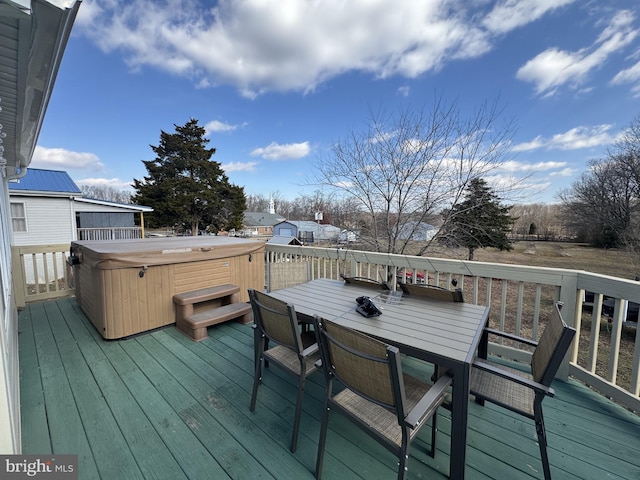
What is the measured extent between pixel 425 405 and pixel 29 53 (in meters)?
2.88

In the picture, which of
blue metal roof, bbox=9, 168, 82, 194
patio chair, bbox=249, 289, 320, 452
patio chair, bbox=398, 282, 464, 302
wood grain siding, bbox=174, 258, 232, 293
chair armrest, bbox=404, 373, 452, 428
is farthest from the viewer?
blue metal roof, bbox=9, 168, 82, 194

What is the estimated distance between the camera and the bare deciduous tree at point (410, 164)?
565cm

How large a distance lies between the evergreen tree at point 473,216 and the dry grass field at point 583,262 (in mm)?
395

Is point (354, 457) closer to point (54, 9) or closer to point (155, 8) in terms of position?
point (54, 9)

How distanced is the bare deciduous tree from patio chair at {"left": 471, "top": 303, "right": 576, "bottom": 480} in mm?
5027

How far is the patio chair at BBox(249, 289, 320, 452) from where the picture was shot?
1.58m

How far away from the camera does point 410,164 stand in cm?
615

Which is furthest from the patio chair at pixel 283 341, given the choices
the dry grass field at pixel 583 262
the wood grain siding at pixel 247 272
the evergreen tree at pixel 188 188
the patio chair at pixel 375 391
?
the evergreen tree at pixel 188 188

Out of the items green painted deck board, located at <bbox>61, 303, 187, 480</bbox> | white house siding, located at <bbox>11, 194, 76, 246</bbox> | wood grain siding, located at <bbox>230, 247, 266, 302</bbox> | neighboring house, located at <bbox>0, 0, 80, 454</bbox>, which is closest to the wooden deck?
green painted deck board, located at <bbox>61, 303, 187, 480</bbox>

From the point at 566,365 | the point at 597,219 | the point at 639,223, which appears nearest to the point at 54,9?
the point at 566,365

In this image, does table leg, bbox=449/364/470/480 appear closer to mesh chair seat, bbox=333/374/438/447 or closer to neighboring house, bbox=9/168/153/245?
mesh chair seat, bbox=333/374/438/447

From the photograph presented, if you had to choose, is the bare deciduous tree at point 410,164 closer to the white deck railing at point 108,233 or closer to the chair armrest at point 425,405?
the chair armrest at point 425,405

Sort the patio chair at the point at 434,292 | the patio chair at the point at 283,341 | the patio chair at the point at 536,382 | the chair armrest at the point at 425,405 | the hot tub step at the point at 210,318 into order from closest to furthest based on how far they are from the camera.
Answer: the chair armrest at the point at 425,405
the patio chair at the point at 536,382
the patio chair at the point at 283,341
the patio chair at the point at 434,292
the hot tub step at the point at 210,318

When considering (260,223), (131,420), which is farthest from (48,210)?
(260,223)
